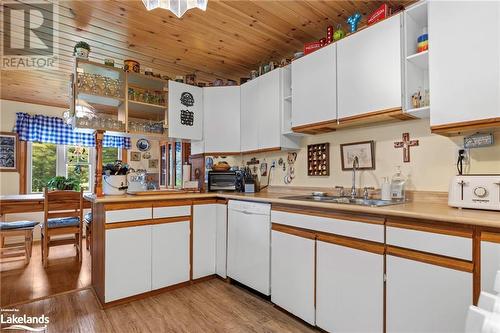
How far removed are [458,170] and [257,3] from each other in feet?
6.24

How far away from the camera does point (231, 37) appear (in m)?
2.64

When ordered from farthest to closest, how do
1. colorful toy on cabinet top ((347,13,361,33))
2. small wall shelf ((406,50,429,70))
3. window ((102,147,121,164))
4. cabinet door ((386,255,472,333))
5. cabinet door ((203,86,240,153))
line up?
window ((102,147,121,164))
cabinet door ((203,86,240,153))
colorful toy on cabinet top ((347,13,361,33))
small wall shelf ((406,50,429,70))
cabinet door ((386,255,472,333))

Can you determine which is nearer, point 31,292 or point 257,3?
point 257,3

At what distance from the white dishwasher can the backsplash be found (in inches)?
27.8

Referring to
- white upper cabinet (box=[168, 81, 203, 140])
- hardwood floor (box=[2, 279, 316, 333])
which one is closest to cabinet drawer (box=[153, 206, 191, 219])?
hardwood floor (box=[2, 279, 316, 333])

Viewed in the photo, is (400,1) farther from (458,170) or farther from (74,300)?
(74,300)

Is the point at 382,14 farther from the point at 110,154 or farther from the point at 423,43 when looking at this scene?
the point at 110,154

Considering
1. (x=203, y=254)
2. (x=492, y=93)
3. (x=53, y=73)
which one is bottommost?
(x=203, y=254)

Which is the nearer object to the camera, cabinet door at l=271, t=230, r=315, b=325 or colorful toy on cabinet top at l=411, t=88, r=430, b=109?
colorful toy on cabinet top at l=411, t=88, r=430, b=109

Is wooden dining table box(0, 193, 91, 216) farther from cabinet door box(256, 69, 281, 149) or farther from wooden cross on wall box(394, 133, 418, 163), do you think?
wooden cross on wall box(394, 133, 418, 163)

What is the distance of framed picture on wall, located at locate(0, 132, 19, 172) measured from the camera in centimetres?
424

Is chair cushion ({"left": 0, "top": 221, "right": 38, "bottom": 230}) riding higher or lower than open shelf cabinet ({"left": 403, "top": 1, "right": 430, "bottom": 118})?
lower

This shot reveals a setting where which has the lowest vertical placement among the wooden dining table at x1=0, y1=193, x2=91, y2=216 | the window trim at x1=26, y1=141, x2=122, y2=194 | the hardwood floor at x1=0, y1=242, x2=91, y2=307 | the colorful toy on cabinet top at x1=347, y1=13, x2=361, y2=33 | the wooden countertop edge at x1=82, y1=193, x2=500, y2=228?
the hardwood floor at x1=0, y1=242, x2=91, y2=307

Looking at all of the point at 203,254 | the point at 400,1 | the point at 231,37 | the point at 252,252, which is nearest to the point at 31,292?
the point at 203,254
